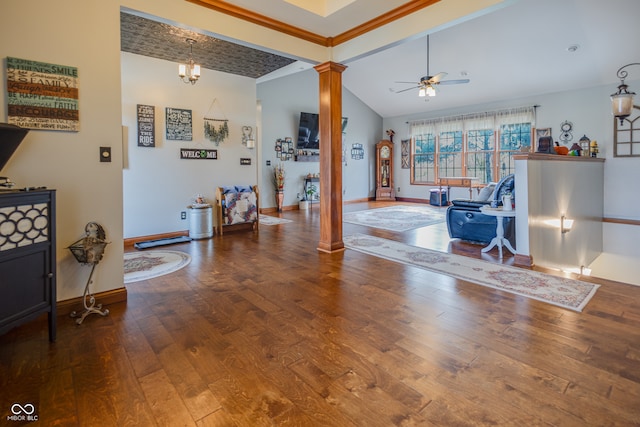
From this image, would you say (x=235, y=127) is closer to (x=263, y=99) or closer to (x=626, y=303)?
(x=263, y=99)

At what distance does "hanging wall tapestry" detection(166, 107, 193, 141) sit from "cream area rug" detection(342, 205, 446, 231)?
11.6ft

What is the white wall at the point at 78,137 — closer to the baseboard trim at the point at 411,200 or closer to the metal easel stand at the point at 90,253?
the metal easel stand at the point at 90,253

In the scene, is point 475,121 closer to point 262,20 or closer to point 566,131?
point 566,131

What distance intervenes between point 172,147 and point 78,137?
9.87 feet

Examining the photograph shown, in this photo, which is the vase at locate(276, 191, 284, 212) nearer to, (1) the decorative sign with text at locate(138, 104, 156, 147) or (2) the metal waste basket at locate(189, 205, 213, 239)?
(2) the metal waste basket at locate(189, 205, 213, 239)

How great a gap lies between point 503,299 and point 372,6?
120 inches

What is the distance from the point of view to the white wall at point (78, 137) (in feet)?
7.77

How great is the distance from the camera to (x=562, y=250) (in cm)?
495

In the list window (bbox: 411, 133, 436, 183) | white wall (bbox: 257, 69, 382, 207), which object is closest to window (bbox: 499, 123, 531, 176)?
window (bbox: 411, 133, 436, 183)

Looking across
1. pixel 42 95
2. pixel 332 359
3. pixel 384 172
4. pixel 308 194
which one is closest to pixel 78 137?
pixel 42 95

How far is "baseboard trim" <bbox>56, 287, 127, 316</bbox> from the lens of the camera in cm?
257

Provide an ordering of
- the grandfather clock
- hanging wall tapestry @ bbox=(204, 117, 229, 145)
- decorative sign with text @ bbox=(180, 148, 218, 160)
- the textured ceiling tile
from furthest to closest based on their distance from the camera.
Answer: the grandfather clock
hanging wall tapestry @ bbox=(204, 117, 229, 145)
decorative sign with text @ bbox=(180, 148, 218, 160)
the textured ceiling tile

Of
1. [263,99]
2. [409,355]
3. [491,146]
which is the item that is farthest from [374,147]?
[409,355]

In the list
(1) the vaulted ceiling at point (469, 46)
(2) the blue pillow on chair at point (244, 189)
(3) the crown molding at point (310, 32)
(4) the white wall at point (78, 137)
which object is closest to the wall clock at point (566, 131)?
(1) the vaulted ceiling at point (469, 46)
